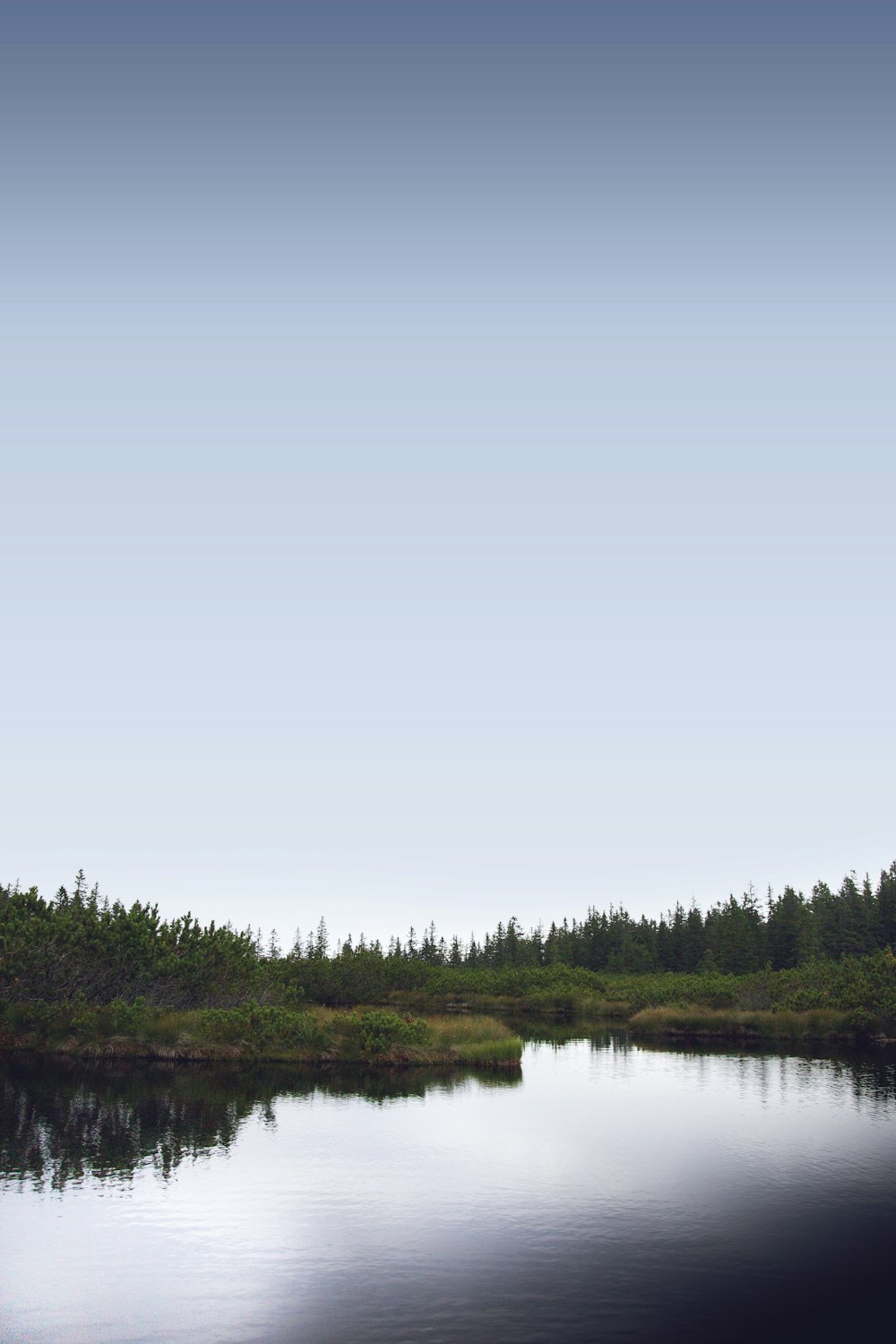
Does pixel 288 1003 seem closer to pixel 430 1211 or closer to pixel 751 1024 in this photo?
pixel 751 1024

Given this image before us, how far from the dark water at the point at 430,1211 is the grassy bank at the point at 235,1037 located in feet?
23.0

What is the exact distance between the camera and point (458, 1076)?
2532 inches

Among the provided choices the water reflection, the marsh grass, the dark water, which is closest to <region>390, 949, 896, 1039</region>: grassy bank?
the marsh grass

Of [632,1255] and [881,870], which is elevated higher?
[881,870]

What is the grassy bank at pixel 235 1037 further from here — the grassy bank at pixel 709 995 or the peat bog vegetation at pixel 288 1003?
the grassy bank at pixel 709 995

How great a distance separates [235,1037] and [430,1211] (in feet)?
118

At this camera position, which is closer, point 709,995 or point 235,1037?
point 235,1037

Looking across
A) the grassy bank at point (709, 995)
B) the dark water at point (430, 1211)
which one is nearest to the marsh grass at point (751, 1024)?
the grassy bank at point (709, 995)

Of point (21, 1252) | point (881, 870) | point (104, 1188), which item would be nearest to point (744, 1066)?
point (104, 1188)

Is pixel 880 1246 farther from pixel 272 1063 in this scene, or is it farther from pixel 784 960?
pixel 784 960

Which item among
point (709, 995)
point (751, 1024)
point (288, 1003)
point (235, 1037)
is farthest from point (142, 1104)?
point (709, 995)

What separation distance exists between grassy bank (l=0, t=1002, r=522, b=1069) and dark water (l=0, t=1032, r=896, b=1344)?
700cm

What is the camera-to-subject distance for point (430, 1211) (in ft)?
111

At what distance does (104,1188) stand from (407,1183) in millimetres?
10922
